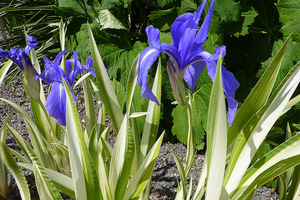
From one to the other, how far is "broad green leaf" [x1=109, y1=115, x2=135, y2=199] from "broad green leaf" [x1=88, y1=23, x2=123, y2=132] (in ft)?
0.35

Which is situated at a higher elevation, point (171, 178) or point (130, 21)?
point (130, 21)

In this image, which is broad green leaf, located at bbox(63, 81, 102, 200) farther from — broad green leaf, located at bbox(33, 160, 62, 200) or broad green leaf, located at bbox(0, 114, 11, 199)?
broad green leaf, located at bbox(0, 114, 11, 199)

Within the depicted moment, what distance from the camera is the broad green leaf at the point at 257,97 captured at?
2.61 feet

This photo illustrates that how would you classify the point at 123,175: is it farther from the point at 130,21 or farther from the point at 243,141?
the point at 130,21

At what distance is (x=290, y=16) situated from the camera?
52.0 inches

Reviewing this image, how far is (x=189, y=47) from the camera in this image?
0.74m

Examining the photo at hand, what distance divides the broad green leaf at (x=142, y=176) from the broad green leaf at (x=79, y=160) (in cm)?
13

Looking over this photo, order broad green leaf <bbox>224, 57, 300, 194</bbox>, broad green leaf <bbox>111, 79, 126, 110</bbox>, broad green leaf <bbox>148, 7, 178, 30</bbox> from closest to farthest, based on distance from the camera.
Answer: broad green leaf <bbox>224, 57, 300, 194</bbox> < broad green leaf <bbox>148, 7, 178, 30</bbox> < broad green leaf <bbox>111, 79, 126, 110</bbox>

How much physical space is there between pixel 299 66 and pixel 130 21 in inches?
51.6

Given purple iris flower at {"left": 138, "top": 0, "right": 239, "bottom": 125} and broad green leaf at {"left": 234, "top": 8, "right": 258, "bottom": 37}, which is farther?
broad green leaf at {"left": 234, "top": 8, "right": 258, "bottom": 37}

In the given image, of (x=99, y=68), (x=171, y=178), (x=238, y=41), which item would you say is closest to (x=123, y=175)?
(x=99, y=68)

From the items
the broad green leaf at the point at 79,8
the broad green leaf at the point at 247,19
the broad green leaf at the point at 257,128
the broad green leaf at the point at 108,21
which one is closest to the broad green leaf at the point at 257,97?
the broad green leaf at the point at 257,128

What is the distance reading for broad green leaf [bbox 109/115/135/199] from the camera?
835mm

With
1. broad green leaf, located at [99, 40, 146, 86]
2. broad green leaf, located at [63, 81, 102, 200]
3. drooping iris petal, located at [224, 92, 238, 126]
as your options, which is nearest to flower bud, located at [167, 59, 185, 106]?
drooping iris petal, located at [224, 92, 238, 126]
